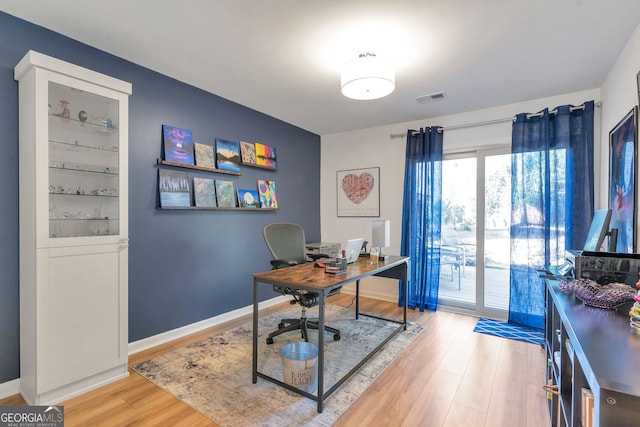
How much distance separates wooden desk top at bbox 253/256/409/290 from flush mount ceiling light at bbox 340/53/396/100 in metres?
1.42

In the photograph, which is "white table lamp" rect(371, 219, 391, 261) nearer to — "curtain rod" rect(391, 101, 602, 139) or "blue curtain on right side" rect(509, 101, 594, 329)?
"blue curtain on right side" rect(509, 101, 594, 329)

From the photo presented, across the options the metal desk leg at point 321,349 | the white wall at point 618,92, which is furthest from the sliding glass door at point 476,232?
the metal desk leg at point 321,349

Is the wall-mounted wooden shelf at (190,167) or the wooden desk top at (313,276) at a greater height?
the wall-mounted wooden shelf at (190,167)

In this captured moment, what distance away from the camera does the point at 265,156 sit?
3811mm

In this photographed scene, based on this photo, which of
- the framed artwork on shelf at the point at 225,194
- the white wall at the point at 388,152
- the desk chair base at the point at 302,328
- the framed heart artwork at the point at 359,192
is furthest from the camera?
the framed heart artwork at the point at 359,192

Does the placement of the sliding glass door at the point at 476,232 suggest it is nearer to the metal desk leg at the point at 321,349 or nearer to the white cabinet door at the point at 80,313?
the metal desk leg at the point at 321,349

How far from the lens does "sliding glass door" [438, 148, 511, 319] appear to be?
3.51 m

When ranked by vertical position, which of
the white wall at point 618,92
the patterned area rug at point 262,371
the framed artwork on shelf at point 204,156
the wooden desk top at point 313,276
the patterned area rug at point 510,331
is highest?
the white wall at point 618,92

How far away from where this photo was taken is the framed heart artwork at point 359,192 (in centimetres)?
434

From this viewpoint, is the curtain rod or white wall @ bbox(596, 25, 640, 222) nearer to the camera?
white wall @ bbox(596, 25, 640, 222)

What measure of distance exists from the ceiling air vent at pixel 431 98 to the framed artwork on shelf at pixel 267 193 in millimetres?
2058

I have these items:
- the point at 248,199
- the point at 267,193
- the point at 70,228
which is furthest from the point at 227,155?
the point at 70,228

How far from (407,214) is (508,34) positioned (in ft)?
7.43

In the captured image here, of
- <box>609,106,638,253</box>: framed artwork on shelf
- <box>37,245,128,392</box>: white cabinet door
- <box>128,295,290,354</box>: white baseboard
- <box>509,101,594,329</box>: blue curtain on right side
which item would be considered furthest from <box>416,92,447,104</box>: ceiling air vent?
<box>37,245,128,392</box>: white cabinet door
